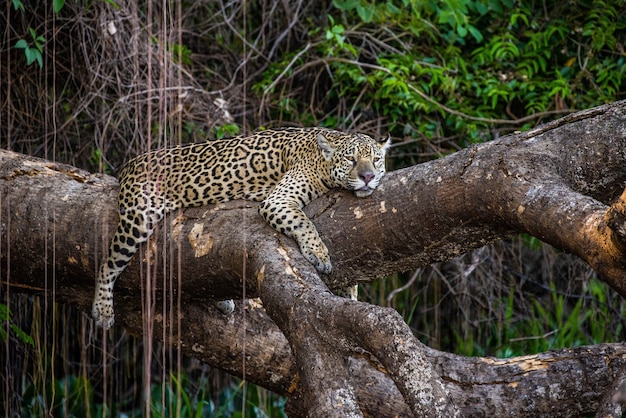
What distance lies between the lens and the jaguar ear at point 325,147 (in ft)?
17.5

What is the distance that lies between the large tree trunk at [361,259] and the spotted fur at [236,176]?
0.10 meters

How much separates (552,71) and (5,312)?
16.7 ft

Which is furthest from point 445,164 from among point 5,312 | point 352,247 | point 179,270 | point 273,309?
point 5,312

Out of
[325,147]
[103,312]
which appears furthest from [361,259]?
[103,312]

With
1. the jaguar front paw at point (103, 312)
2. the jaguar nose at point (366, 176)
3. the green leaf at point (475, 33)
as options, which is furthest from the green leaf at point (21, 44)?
the green leaf at point (475, 33)

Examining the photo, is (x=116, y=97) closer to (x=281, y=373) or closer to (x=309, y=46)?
(x=309, y=46)

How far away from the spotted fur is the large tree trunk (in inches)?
4.1

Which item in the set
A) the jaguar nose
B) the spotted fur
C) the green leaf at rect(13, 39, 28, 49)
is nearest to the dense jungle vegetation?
the green leaf at rect(13, 39, 28, 49)

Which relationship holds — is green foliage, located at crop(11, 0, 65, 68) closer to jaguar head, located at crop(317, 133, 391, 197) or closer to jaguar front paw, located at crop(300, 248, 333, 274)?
jaguar head, located at crop(317, 133, 391, 197)

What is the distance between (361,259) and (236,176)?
3.48 feet

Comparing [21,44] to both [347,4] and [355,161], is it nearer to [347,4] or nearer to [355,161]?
[347,4]

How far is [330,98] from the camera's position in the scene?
8.25 m

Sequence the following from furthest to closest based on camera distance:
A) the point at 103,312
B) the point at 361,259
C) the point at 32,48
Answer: the point at 32,48 < the point at 103,312 < the point at 361,259

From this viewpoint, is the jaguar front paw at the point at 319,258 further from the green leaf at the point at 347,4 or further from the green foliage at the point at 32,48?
the green leaf at the point at 347,4
